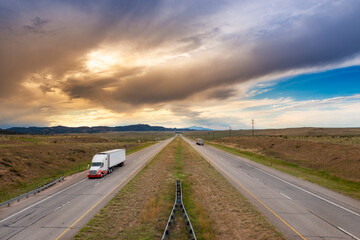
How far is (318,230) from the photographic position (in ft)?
42.3

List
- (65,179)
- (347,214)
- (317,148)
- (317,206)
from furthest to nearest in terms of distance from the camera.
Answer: (317,148)
(65,179)
(317,206)
(347,214)

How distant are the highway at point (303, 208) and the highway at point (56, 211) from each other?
1477 centimetres

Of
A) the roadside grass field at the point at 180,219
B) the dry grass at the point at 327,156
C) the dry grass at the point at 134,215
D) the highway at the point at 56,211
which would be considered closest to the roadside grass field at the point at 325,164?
the dry grass at the point at 327,156

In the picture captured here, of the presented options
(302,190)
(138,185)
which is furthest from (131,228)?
(302,190)

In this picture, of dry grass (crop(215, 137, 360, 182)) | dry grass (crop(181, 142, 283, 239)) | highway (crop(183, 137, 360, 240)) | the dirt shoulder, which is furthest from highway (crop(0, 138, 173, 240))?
dry grass (crop(215, 137, 360, 182))

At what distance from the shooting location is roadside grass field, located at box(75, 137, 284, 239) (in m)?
12.4

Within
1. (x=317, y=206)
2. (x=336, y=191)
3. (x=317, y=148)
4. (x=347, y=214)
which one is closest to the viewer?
(x=347, y=214)

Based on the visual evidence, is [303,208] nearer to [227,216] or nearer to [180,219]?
[227,216]

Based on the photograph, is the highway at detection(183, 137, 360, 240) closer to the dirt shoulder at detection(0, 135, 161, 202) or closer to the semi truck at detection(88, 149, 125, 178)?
the semi truck at detection(88, 149, 125, 178)

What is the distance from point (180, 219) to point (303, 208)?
36.1ft

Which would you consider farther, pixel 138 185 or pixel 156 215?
pixel 138 185

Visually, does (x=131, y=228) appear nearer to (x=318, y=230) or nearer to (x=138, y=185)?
(x=138, y=185)

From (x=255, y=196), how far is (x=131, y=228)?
12986 mm

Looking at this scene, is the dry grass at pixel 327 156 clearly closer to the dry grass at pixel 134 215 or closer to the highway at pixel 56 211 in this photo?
the dry grass at pixel 134 215
